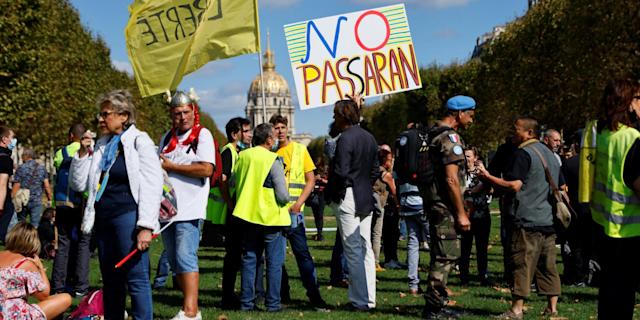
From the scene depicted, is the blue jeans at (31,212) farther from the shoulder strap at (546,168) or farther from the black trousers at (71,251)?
the shoulder strap at (546,168)

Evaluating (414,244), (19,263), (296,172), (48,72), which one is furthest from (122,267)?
(48,72)

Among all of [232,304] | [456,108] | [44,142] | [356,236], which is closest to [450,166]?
[456,108]

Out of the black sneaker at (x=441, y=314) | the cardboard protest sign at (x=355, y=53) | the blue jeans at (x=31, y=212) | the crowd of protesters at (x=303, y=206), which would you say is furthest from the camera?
the blue jeans at (x=31, y=212)

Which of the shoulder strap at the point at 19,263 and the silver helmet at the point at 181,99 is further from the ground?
the silver helmet at the point at 181,99

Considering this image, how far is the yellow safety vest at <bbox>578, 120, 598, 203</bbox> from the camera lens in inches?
247

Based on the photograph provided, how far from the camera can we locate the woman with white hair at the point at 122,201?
6.31m

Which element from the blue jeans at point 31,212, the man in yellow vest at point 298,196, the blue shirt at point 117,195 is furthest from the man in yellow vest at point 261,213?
the blue jeans at point 31,212

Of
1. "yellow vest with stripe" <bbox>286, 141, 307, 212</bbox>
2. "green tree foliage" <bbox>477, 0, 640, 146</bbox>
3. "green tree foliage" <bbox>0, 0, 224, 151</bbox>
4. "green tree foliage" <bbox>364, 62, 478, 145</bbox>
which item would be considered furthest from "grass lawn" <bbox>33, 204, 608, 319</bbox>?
"green tree foliage" <bbox>364, 62, 478, 145</bbox>

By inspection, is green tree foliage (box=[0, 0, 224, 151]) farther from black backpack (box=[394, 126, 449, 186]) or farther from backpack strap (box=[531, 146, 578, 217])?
backpack strap (box=[531, 146, 578, 217])

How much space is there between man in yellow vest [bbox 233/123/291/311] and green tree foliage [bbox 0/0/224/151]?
1759 centimetres

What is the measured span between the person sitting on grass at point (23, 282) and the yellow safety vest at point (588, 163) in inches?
173

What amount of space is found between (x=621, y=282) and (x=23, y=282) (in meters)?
4.59

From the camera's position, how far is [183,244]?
23.8ft

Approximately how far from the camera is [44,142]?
4322cm
